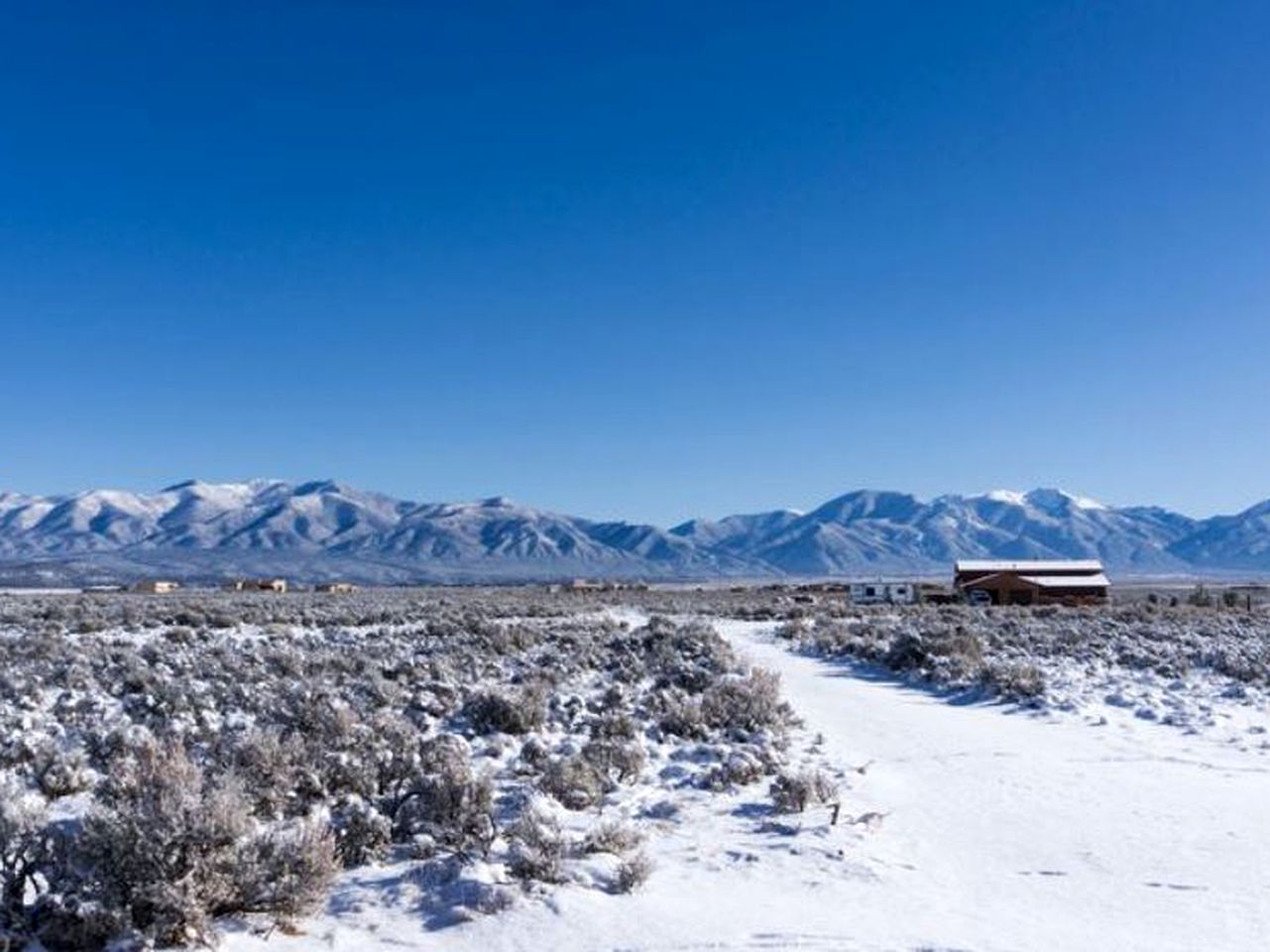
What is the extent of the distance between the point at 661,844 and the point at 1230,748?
842 cm

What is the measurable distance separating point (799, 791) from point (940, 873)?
72.0 inches

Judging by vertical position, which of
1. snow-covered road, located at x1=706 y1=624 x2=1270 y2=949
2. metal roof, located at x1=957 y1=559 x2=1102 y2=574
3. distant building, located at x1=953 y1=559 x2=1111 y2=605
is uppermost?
metal roof, located at x1=957 y1=559 x2=1102 y2=574

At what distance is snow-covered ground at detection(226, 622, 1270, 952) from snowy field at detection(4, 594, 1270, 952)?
2 centimetres

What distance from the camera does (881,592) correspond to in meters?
73.9

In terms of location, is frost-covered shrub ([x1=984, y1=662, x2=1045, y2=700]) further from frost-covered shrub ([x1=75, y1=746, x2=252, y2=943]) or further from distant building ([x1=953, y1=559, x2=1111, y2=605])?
distant building ([x1=953, y1=559, x2=1111, y2=605])

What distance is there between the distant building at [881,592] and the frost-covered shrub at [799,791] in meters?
59.0

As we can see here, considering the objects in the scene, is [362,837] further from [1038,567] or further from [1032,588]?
[1038,567]

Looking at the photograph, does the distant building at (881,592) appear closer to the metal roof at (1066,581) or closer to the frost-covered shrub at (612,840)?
the metal roof at (1066,581)

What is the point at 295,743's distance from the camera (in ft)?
33.1

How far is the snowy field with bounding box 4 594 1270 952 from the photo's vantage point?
6.40 metres

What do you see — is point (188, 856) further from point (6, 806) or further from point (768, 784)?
point (768, 784)

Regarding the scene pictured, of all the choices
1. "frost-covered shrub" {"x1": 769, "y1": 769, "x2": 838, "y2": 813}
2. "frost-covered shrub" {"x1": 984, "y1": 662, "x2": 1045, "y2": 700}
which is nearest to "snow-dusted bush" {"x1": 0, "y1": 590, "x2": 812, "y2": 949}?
"frost-covered shrub" {"x1": 769, "y1": 769, "x2": 838, "y2": 813}

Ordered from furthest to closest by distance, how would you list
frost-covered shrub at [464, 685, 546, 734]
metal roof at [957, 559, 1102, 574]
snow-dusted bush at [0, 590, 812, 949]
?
metal roof at [957, 559, 1102, 574] → frost-covered shrub at [464, 685, 546, 734] → snow-dusted bush at [0, 590, 812, 949]

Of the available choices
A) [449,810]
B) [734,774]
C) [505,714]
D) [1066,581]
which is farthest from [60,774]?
[1066,581]
